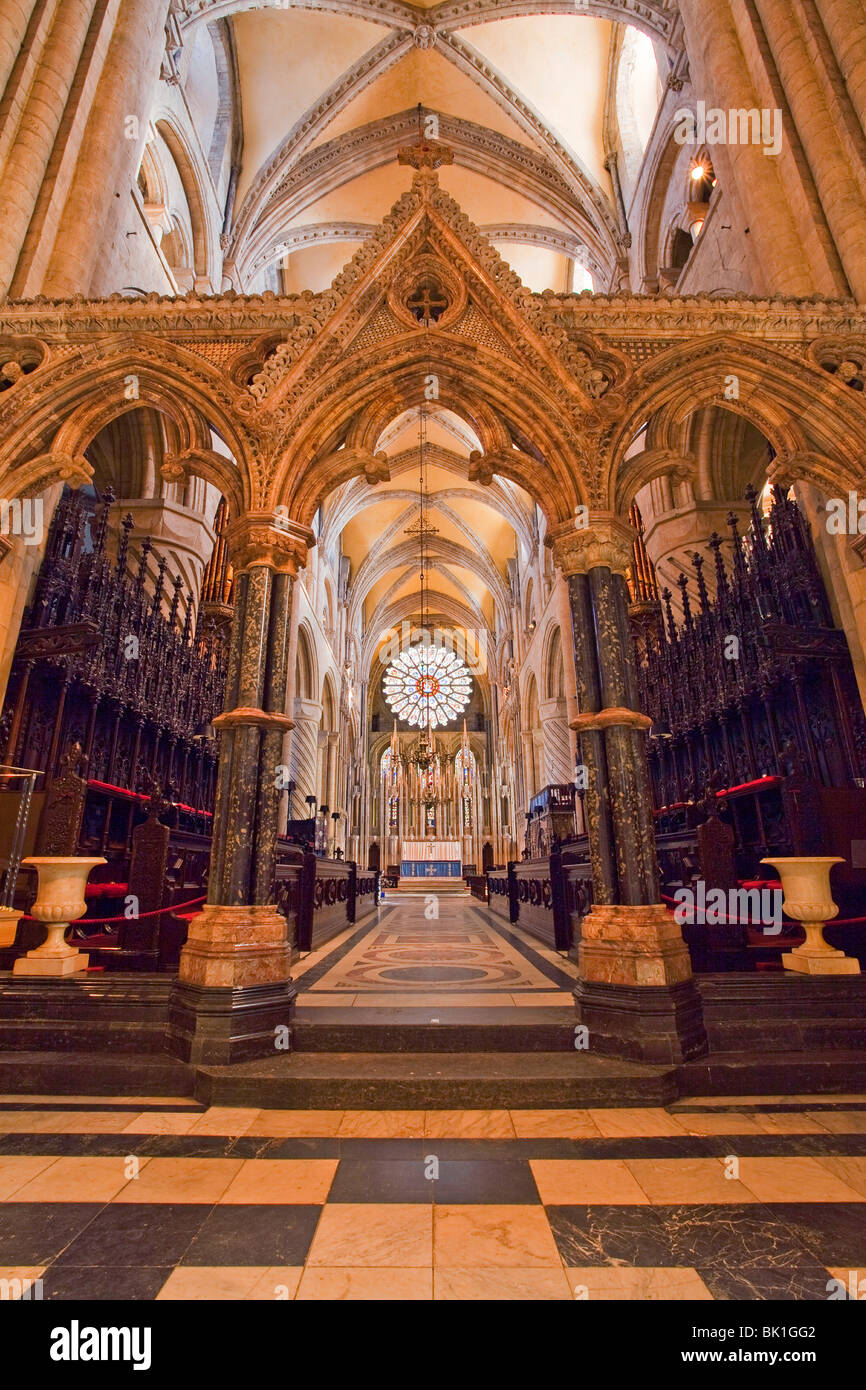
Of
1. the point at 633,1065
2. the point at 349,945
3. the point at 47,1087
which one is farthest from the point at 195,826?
the point at 633,1065

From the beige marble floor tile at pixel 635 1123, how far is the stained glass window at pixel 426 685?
30901 mm

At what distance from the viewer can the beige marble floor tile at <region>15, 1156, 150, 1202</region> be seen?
6.72 feet

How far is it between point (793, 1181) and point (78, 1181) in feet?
8.15

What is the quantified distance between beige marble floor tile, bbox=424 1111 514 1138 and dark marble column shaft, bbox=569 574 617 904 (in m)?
1.33

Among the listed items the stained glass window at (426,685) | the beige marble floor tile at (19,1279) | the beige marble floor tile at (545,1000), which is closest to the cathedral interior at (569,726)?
the beige marble floor tile at (19,1279)

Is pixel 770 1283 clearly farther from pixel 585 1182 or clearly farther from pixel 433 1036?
pixel 433 1036

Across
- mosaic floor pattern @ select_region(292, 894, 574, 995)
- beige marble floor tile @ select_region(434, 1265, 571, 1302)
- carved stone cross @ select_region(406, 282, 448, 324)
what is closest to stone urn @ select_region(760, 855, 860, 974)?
mosaic floor pattern @ select_region(292, 894, 574, 995)

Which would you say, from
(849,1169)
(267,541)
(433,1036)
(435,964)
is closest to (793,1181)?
(849,1169)

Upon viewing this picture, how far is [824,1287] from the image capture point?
1.58 metres

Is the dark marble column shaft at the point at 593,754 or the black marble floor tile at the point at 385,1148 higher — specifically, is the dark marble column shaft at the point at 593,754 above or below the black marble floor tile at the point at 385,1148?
above

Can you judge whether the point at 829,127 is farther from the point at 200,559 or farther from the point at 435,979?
the point at 200,559

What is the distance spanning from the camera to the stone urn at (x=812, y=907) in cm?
371

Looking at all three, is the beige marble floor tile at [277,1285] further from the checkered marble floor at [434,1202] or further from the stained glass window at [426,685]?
the stained glass window at [426,685]

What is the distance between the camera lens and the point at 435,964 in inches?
219
